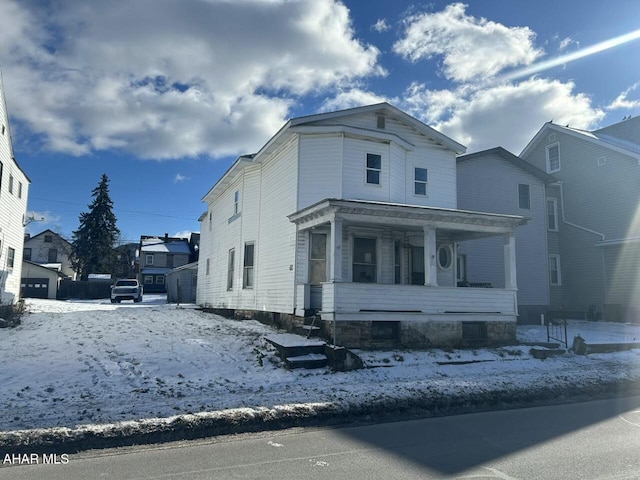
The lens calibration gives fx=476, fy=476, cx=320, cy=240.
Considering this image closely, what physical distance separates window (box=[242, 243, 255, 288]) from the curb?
36.2 feet

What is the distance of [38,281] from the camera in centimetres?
4059

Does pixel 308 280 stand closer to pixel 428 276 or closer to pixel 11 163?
pixel 428 276

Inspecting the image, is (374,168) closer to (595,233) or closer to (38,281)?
(595,233)

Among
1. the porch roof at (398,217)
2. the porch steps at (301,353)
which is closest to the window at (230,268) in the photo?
the porch roof at (398,217)

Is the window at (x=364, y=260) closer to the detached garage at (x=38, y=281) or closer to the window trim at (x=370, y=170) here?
the window trim at (x=370, y=170)

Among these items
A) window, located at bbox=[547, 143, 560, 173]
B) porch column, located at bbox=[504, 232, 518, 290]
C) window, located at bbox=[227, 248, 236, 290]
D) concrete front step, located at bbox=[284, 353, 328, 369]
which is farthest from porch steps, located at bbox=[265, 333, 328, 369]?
window, located at bbox=[547, 143, 560, 173]

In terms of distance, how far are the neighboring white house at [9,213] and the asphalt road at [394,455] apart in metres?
16.2

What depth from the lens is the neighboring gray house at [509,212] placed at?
2036cm

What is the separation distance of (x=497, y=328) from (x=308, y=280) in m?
5.68

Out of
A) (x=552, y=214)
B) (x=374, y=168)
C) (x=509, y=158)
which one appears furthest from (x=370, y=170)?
(x=552, y=214)

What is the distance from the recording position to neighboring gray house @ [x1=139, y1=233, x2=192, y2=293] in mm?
54312

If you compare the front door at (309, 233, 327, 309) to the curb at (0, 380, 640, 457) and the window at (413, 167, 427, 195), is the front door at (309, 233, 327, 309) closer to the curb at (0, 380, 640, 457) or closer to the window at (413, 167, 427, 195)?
the window at (413, 167, 427, 195)

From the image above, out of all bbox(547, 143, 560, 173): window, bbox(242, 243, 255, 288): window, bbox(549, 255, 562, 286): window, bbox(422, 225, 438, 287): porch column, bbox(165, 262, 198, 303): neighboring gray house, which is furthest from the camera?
bbox(165, 262, 198, 303): neighboring gray house

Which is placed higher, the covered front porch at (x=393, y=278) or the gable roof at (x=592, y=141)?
the gable roof at (x=592, y=141)
